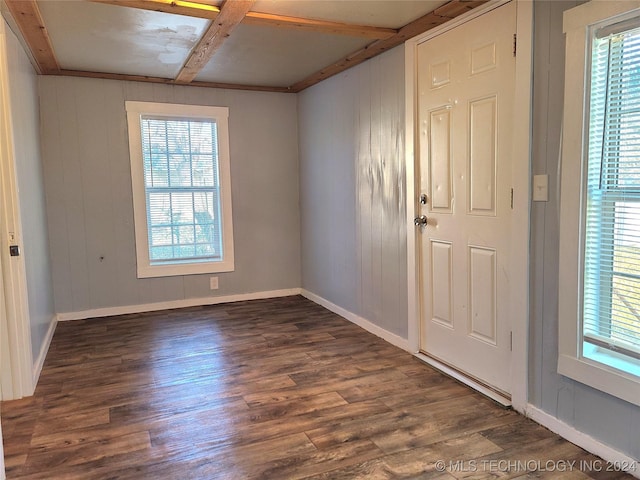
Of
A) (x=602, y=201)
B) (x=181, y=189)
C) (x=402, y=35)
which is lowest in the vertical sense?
(x=602, y=201)

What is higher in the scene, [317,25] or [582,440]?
[317,25]

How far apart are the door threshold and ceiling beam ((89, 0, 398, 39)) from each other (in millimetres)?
2161

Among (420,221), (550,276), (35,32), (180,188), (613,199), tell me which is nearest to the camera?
(613,199)

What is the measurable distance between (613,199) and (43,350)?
139 inches

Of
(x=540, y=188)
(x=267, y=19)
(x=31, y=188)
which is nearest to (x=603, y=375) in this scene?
(x=540, y=188)

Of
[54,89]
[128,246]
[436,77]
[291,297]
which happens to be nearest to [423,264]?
[436,77]

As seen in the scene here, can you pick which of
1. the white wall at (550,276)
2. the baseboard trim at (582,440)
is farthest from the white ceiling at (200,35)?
the baseboard trim at (582,440)

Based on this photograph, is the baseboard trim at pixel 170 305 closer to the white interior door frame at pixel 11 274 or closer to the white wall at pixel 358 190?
the white wall at pixel 358 190

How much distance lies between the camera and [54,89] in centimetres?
414

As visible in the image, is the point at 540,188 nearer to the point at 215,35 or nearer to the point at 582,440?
the point at 582,440

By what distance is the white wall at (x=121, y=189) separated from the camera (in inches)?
167

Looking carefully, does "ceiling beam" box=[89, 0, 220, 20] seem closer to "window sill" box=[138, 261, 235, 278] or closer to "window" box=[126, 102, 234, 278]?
"window" box=[126, 102, 234, 278]

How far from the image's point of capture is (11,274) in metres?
2.64

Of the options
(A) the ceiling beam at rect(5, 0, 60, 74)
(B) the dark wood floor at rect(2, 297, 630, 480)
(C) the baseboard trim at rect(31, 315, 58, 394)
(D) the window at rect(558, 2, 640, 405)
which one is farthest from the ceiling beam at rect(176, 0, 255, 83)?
(C) the baseboard trim at rect(31, 315, 58, 394)
